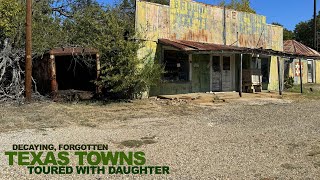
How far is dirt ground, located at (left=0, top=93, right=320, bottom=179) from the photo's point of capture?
19.0 feet

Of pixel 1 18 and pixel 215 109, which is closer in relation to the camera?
pixel 215 109

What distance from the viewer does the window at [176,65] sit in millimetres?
16891

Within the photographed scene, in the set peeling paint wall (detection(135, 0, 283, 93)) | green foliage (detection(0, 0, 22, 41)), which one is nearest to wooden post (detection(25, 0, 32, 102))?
green foliage (detection(0, 0, 22, 41))

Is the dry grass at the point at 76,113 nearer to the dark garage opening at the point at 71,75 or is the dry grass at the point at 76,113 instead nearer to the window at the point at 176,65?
the window at the point at 176,65

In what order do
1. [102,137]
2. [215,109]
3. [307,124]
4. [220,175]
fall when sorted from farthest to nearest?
[215,109]
[307,124]
[102,137]
[220,175]

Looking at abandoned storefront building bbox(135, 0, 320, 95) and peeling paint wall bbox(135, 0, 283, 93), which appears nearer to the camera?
peeling paint wall bbox(135, 0, 283, 93)

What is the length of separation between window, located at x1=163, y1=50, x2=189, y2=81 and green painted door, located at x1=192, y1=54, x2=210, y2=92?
0.46 meters

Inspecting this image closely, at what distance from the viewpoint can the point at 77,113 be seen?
11.9m

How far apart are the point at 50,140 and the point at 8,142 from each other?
0.86 meters

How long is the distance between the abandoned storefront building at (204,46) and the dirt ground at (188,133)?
219 centimetres

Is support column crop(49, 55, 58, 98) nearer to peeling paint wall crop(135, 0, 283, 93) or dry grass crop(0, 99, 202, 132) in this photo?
dry grass crop(0, 99, 202, 132)

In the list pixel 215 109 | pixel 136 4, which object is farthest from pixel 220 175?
pixel 136 4

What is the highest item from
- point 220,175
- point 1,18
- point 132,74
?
point 1,18

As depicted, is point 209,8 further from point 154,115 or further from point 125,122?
point 125,122
